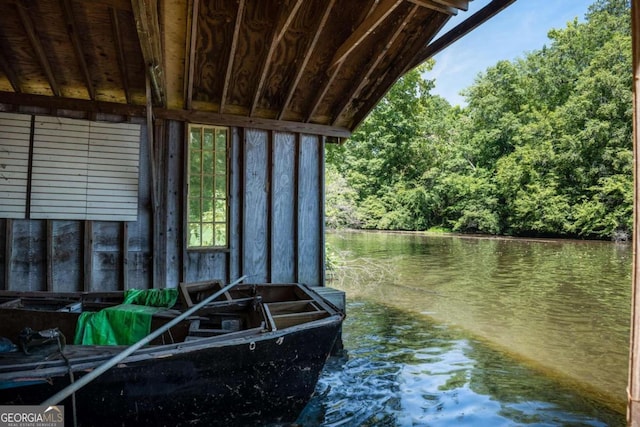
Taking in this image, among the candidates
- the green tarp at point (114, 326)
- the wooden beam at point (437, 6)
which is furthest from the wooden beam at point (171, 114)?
the green tarp at point (114, 326)

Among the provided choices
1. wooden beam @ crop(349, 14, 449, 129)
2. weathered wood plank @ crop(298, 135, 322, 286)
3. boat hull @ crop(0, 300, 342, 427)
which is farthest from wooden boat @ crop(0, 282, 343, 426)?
wooden beam @ crop(349, 14, 449, 129)

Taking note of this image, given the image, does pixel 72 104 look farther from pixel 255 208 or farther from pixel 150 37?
pixel 255 208

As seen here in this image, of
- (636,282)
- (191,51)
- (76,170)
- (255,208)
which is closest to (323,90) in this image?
(191,51)

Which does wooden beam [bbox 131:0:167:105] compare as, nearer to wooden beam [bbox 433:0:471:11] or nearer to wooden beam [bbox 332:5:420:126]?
wooden beam [bbox 332:5:420:126]

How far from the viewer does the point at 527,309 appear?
7402mm

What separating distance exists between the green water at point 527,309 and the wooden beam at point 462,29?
3.97 m

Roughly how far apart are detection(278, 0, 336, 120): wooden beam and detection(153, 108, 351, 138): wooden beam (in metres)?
0.19

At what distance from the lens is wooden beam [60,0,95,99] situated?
3.64 meters

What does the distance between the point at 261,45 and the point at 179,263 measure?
3031 mm

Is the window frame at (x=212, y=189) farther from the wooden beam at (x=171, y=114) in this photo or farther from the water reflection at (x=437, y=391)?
the water reflection at (x=437, y=391)

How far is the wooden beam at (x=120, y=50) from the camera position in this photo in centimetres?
A: 383

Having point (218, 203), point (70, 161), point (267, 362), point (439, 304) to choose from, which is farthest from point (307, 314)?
point (439, 304)

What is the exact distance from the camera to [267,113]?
18.4 ft

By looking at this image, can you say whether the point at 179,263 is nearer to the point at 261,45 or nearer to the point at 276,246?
the point at 276,246
